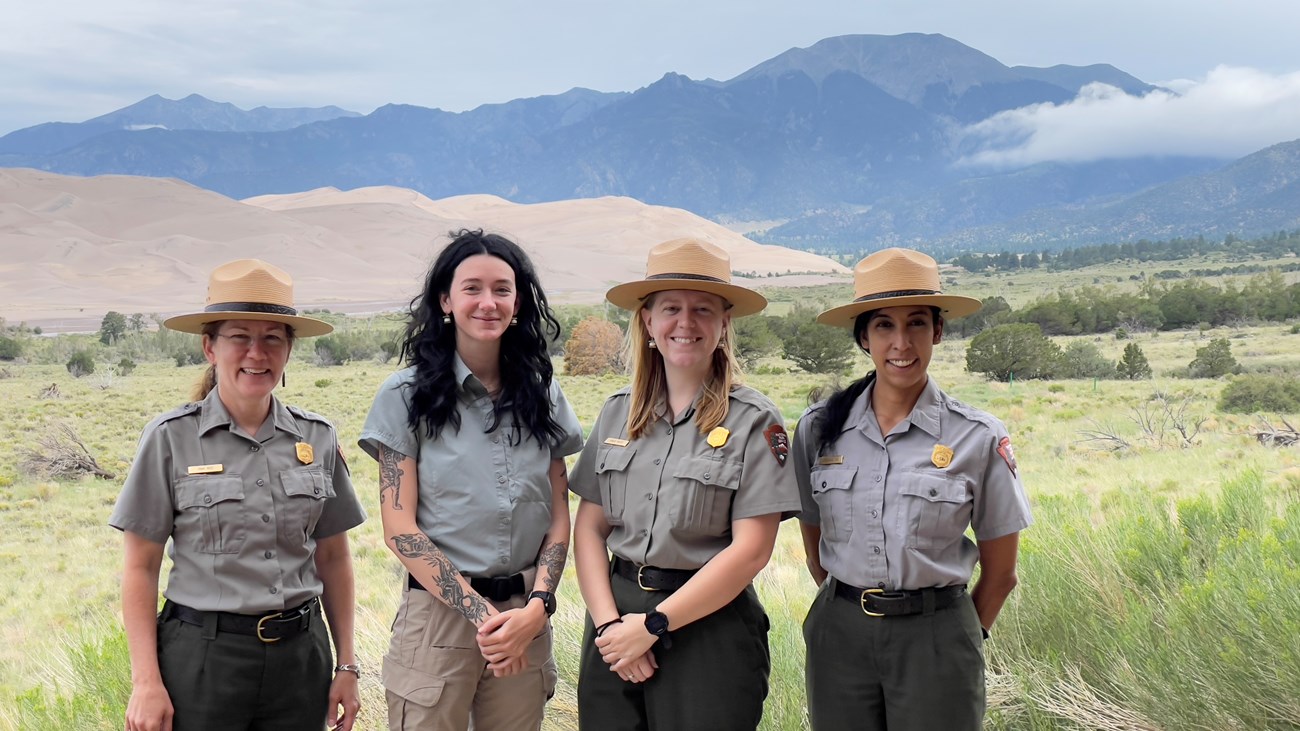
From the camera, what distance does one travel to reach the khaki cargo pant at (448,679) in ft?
9.42

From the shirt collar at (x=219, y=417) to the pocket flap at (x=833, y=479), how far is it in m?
1.47

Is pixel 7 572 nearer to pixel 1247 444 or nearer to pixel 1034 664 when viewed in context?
pixel 1034 664

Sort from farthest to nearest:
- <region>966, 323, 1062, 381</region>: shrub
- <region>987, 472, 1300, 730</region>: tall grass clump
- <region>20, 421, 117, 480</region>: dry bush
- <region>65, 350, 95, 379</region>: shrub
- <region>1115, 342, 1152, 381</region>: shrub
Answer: <region>65, 350, 95, 379</region>: shrub
<region>966, 323, 1062, 381</region>: shrub
<region>1115, 342, 1152, 381</region>: shrub
<region>20, 421, 117, 480</region>: dry bush
<region>987, 472, 1300, 730</region>: tall grass clump

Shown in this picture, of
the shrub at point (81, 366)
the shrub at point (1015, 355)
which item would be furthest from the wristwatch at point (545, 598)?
the shrub at point (81, 366)

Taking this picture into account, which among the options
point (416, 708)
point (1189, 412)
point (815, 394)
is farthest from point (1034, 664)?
point (1189, 412)

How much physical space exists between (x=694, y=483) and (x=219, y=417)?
1.30 metres

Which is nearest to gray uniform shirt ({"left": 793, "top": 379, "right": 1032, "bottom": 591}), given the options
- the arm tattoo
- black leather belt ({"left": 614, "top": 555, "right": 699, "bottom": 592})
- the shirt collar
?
black leather belt ({"left": 614, "top": 555, "right": 699, "bottom": 592})

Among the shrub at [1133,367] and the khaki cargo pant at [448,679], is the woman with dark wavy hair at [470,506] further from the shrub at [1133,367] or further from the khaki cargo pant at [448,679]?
the shrub at [1133,367]

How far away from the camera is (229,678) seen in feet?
8.66

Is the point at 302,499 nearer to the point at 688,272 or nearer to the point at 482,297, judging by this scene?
the point at 482,297

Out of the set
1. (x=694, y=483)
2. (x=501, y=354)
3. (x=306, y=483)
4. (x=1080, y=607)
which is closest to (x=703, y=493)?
(x=694, y=483)

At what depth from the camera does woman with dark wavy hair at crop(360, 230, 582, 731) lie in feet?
9.39

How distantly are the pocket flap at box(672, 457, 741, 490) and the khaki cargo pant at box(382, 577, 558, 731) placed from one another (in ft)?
2.12

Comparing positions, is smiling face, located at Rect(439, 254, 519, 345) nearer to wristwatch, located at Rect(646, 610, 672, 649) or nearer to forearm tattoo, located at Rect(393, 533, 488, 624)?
forearm tattoo, located at Rect(393, 533, 488, 624)
